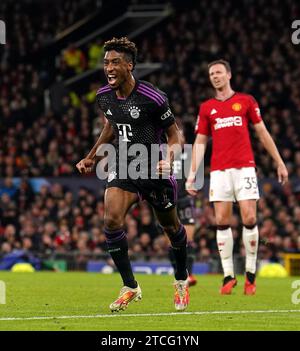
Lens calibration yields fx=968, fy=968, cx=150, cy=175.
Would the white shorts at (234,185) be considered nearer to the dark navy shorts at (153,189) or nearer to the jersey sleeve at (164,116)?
the dark navy shorts at (153,189)

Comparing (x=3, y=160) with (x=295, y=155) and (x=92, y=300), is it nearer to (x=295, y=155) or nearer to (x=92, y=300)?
(x=295, y=155)

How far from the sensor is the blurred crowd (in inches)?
818

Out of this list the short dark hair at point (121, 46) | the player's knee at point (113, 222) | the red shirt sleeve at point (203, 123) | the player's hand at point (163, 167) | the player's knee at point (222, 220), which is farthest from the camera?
the red shirt sleeve at point (203, 123)

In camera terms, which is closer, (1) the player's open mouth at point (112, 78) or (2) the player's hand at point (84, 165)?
(1) the player's open mouth at point (112, 78)

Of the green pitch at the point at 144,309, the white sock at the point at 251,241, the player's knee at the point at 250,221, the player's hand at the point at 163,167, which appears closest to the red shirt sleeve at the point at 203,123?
the player's knee at the point at 250,221

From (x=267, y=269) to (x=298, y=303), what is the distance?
28.5 ft

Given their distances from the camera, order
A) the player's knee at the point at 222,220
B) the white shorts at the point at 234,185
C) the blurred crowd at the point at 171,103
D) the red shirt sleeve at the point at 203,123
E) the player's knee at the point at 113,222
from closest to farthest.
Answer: the player's knee at the point at 113,222, the white shorts at the point at 234,185, the player's knee at the point at 222,220, the red shirt sleeve at the point at 203,123, the blurred crowd at the point at 171,103

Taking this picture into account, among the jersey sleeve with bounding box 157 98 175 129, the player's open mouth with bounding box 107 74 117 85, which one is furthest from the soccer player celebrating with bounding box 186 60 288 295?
the player's open mouth with bounding box 107 74 117 85

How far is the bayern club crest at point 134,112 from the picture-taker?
870 cm

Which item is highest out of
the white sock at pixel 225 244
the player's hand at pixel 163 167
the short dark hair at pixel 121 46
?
the short dark hair at pixel 121 46

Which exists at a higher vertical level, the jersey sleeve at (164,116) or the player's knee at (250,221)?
the jersey sleeve at (164,116)

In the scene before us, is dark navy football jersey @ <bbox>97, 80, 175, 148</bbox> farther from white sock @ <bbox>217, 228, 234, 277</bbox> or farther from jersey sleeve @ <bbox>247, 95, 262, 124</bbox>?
white sock @ <bbox>217, 228, 234, 277</bbox>

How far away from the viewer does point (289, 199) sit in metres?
20.7

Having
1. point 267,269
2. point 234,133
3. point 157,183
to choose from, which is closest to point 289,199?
point 267,269
